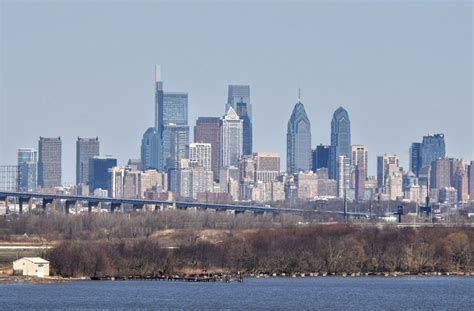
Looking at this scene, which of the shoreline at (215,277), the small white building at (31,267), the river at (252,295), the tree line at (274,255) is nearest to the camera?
the river at (252,295)

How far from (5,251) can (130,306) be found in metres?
44.0

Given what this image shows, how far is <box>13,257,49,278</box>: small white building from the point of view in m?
108

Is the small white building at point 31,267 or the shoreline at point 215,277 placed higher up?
the small white building at point 31,267

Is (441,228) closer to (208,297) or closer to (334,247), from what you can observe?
(334,247)

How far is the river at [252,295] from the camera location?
3366 inches

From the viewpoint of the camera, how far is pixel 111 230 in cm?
14962

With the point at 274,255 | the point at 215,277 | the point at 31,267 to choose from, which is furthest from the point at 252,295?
the point at 274,255

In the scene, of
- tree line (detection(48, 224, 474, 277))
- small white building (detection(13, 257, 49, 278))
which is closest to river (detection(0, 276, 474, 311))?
small white building (detection(13, 257, 49, 278))

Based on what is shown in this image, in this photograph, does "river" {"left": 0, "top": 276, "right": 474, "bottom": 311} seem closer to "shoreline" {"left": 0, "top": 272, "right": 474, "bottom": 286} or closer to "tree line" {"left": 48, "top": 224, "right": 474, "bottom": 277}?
"shoreline" {"left": 0, "top": 272, "right": 474, "bottom": 286}

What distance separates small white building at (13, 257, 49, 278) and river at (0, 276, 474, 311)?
3244 millimetres

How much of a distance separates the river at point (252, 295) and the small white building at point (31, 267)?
3.24m

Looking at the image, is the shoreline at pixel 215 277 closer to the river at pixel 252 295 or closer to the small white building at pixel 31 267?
the small white building at pixel 31 267

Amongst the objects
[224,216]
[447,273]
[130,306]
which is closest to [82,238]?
[447,273]

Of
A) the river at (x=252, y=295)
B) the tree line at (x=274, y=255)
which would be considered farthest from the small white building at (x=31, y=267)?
the river at (x=252, y=295)
